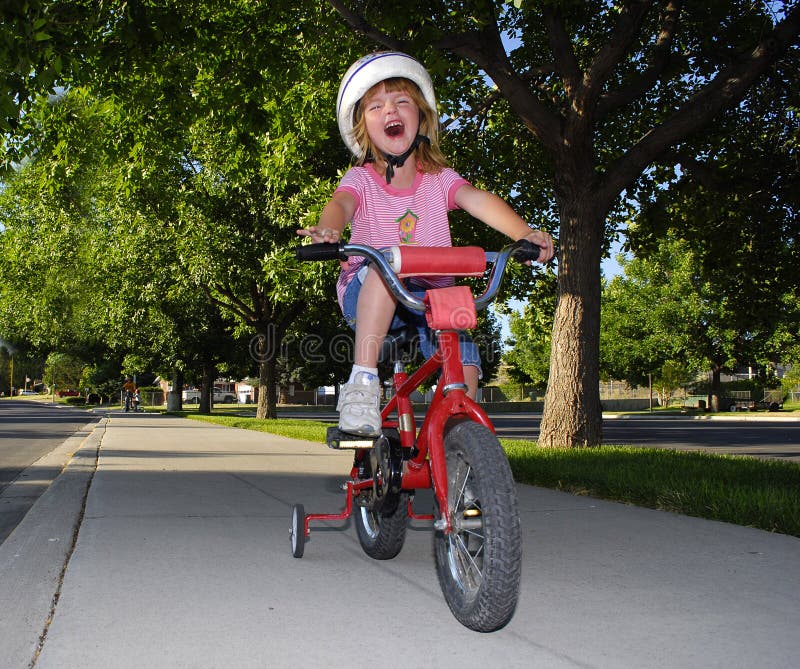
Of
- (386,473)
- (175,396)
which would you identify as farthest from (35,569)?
(175,396)

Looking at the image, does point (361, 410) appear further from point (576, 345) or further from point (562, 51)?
point (562, 51)

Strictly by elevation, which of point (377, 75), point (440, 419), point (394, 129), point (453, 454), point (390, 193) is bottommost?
point (453, 454)

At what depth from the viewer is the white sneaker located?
3.24 m

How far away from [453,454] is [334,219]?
1.15 meters

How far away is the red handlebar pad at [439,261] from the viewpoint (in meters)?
3.00

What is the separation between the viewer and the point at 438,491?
116 inches

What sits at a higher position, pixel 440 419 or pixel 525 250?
pixel 525 250

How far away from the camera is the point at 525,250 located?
10.4 feet

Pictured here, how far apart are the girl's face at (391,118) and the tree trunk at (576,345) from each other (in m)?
6.27

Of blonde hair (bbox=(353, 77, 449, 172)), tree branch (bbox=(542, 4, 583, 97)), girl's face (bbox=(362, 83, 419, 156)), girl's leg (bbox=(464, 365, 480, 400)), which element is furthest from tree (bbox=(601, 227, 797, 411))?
girl's leg (bbox=(464, 365, 480, 400))

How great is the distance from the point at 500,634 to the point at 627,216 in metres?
12.8

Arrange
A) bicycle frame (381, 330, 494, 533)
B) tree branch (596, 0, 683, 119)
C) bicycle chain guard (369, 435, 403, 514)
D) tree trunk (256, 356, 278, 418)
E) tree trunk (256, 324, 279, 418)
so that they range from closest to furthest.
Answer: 1. bicycle frame (381, 330, 494, 533)
2. bicycle chain guard (369, 435, 403, 514)
3. tree branch (596, 0, 683, 119)
4. tree trunk (256, 324, 279, 418)
5. tree trunk (256, 356, 278, 418)

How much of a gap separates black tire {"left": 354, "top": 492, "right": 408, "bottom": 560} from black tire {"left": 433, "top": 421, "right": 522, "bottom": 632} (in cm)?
62

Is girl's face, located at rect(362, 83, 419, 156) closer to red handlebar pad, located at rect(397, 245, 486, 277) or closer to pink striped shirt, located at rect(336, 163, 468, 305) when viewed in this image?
pink striped shirt, located at rect(336, 163, 468, 305)
